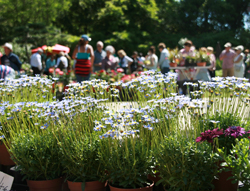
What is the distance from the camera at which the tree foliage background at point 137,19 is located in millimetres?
24812

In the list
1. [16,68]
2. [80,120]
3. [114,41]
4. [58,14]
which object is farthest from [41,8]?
[80,120]

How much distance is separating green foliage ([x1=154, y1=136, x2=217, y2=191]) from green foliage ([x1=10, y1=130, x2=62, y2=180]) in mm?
1040

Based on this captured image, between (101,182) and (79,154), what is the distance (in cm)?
33

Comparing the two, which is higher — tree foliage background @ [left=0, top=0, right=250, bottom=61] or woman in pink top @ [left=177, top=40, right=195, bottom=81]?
tree foliage background @ [left=0, top=0, right=250, bottom=61]

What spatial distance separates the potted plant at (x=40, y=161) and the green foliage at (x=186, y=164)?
1040 millimetres

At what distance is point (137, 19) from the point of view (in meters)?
26.5

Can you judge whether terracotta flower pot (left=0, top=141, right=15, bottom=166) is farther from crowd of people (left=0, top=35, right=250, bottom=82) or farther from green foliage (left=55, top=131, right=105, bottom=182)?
crowd of people (left=0, top=35, right=250, bottom=82)

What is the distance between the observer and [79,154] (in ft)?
8.22

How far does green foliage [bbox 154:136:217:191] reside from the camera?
2.17m

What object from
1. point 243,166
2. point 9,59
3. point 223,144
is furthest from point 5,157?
point 9,59

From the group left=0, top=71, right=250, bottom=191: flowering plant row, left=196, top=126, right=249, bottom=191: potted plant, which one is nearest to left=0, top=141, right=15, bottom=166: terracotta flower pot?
left=0, top=71, right=250, bottom=191: flowering plant row

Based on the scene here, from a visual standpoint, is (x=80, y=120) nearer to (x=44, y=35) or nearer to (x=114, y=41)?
(x=44, y=35)

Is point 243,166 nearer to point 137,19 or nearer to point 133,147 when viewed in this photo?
point 133,147

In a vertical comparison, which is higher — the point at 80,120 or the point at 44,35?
the point at 44,35
